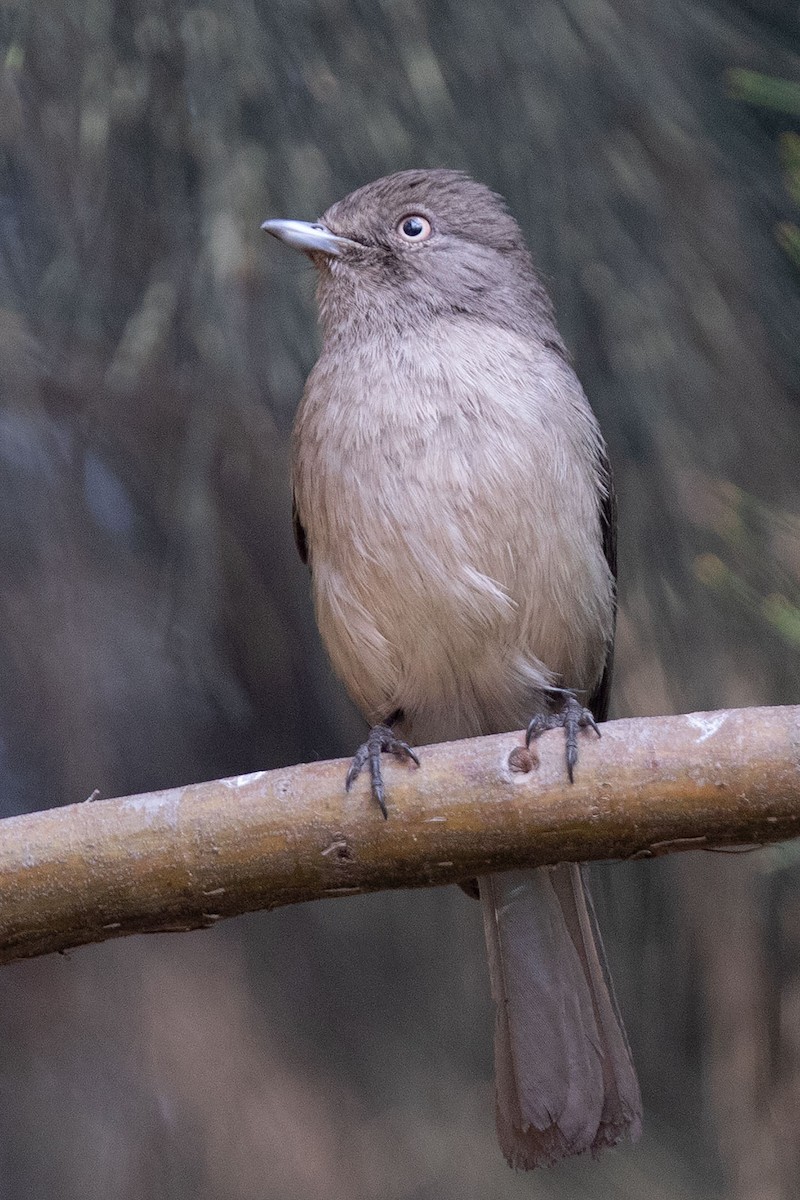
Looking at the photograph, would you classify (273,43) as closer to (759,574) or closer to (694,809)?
(759,574)

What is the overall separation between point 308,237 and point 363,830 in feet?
4.73

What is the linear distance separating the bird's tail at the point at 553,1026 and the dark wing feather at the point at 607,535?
1.32ft

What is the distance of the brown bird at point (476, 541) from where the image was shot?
2609mm

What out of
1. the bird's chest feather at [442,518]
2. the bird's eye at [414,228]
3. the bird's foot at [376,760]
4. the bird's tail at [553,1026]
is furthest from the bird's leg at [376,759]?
the bird's eye at [414,228]

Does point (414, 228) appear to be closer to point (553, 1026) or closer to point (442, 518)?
point (442, 518)

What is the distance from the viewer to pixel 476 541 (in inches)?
104

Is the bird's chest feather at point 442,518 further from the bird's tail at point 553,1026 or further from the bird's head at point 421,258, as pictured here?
the bird's tail at point 553,1026

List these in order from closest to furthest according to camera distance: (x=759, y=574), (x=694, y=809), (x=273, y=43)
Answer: (x=694, y=809) → (x=759, y=574) → (x=273, y=43)

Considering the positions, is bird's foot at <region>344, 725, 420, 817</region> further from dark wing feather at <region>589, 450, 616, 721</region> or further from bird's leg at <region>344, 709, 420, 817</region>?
dark wing feather at <region>589, 450, 616, 721</region>

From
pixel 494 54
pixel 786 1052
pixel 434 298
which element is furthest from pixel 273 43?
pixel 786 1052

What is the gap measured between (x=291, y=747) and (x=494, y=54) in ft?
5.46

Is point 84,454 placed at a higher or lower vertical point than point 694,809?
higher

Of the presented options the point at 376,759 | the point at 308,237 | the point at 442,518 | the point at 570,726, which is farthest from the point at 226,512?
the point at 570,726

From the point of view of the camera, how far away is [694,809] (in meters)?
1.96
